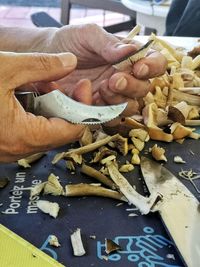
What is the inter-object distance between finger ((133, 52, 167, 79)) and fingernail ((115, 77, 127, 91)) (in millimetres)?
18

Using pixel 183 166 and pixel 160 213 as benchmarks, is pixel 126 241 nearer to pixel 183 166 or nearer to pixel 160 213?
pixel 160 213

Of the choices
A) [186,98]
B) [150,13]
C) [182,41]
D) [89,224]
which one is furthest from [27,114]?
[150,13]

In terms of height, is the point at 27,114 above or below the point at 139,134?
above

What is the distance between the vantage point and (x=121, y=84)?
0.65 m

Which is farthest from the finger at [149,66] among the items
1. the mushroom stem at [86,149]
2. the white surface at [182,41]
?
the white surface at [182,41]

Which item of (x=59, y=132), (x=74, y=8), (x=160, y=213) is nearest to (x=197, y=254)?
(x=160, y=213)

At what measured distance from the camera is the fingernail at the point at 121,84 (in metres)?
0.65

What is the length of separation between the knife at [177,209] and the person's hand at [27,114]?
137 mm

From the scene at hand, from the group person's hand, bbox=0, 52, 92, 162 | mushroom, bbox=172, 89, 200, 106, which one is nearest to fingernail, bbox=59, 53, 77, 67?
person's hand, bbox=0, 52, 92, 162

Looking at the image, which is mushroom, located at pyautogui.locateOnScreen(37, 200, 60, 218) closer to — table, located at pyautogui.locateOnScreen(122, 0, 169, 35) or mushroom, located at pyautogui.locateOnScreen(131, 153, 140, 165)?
mushroom, located at pyautogui.locateOnScreen(131, 153, 140, 165)

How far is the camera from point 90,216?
560 millimetres

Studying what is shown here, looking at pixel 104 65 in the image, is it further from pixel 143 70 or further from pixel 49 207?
pixel 49 207

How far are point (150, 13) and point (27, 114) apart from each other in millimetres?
1038

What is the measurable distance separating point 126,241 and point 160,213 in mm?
57
